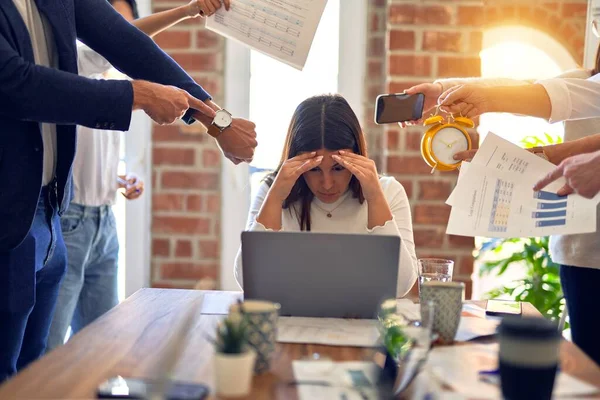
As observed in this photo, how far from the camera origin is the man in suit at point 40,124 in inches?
52.9

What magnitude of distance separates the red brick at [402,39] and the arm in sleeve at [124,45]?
2.80 ft

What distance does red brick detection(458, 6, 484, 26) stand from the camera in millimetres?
2332

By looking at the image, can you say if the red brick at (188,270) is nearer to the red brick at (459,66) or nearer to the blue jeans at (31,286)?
the blue jeans at (31,286)

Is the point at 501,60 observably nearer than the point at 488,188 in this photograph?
No

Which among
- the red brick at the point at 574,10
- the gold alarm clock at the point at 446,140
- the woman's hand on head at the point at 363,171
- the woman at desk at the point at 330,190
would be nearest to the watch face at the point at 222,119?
the woman at desk at the point at 330,190

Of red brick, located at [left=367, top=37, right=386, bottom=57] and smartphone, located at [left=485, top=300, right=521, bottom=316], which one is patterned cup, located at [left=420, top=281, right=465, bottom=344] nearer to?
smartphone, located at [left=485, top=300, right=521, bottom=316]

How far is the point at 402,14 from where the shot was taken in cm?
235

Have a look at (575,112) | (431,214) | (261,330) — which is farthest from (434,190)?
(261,330)

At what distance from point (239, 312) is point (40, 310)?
83 centimetres

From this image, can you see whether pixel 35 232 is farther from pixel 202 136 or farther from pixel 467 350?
pixel 202 136

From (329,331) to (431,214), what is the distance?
1.23m

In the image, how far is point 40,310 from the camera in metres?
1.60

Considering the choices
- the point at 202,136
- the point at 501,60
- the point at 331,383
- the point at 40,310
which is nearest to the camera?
the point at 331,383

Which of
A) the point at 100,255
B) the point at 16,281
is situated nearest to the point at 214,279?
the point at 100,255
